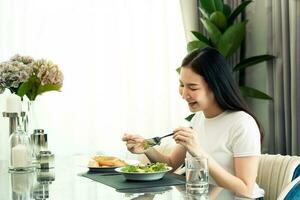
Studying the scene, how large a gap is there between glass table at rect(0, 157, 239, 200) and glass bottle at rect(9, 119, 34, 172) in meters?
0.04

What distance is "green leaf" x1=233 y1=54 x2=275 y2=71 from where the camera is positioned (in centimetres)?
289

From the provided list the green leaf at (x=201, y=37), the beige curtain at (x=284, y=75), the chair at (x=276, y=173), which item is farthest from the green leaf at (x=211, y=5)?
the chair at (x=276, y=173)

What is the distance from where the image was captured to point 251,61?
2957 millimetres

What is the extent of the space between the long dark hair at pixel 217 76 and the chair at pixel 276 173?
165mm

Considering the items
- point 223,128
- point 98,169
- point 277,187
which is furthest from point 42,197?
point 277,187

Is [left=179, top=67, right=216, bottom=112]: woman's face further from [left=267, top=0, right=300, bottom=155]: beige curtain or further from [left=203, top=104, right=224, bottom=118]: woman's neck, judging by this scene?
[left=267, top=0, right=300, bottom=155]: beige curtain

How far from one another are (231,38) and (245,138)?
4.57ft

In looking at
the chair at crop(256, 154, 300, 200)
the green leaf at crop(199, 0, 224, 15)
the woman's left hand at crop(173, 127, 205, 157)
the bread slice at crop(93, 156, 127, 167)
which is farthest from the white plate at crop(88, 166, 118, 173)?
the green leaf at crop(199, 0, 224, 15)

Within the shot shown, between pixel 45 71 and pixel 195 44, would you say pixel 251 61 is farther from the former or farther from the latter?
pixel 45 71

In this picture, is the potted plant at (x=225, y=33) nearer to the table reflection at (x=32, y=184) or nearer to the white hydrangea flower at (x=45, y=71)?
the white hydrangea flower at (x=45, y=71)

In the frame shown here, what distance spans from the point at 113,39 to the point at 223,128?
5.64 ft

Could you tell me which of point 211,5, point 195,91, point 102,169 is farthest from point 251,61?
point 102,169

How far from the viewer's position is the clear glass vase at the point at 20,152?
1804mm

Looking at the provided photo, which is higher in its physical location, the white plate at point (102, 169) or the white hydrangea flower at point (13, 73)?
the white hydrangea flower at point (13, 73)
